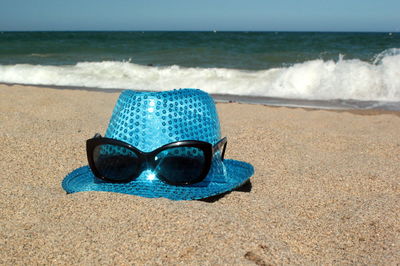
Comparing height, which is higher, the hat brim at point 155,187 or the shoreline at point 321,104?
the hat brim at point 155,187

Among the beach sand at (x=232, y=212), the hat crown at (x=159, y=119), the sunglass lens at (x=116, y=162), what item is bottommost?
the beach sand at (x=232, y=212)

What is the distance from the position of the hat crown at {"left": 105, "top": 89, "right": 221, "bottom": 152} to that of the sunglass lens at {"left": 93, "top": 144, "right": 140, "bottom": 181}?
2.4 inches

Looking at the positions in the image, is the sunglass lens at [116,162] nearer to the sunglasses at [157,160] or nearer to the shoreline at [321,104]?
the sunglasses at [157,160]

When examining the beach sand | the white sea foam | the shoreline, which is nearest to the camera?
the beach sand

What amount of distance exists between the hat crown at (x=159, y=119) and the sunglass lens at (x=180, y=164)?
7 cm

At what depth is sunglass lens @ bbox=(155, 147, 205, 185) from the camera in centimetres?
225

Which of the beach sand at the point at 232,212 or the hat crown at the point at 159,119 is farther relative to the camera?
the hat crown at the point at 159,119

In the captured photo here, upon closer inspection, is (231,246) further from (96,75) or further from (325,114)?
(96,75)

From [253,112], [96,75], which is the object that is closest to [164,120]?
[253,112]

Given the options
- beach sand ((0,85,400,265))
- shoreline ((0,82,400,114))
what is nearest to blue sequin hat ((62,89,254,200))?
beach sand ((0,85,400,265))

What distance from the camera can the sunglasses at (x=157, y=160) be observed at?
2.22 m

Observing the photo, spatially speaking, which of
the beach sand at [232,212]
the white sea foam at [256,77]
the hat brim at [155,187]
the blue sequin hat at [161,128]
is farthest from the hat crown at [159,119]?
the white sea foam at [256,77]

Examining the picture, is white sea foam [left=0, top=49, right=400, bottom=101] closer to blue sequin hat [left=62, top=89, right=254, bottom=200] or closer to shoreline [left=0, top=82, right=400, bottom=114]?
shoreline [left=0, top=82, right=400, bottom=114]

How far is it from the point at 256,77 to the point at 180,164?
8415 mm
